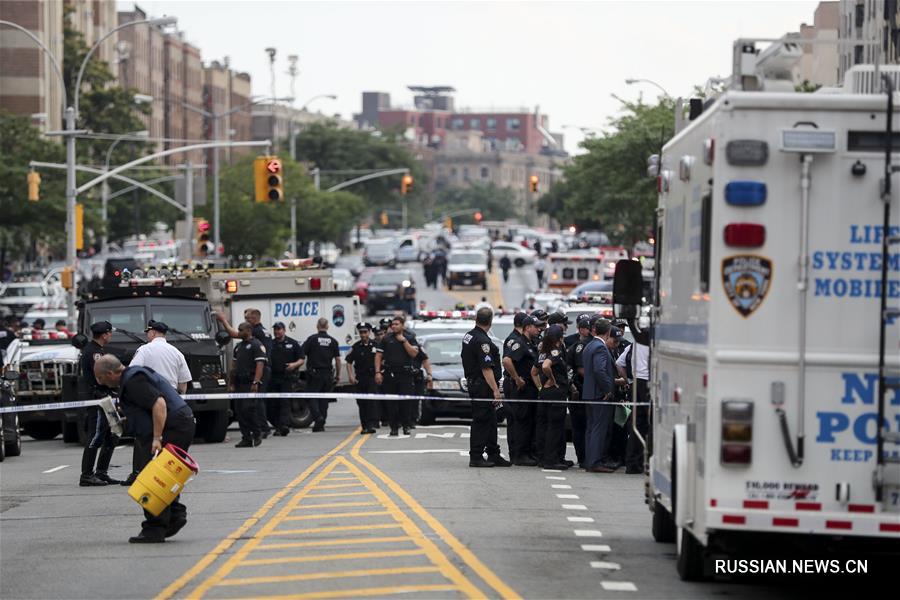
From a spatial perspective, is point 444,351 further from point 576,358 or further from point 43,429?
point 576,358

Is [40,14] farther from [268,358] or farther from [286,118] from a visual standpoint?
[286,118]

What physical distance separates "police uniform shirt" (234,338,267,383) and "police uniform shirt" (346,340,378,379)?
8.01 ft

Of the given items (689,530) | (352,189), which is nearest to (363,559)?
(689,530)

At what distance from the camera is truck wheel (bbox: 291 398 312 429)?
97.8ft

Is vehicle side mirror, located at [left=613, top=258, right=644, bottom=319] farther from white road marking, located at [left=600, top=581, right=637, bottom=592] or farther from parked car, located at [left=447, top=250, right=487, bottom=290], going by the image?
parked car, located at [left=447, top=250, right=487, bottom=290]

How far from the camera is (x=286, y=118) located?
179 meters

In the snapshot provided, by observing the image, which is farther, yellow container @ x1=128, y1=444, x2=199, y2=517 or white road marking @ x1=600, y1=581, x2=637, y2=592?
yellow container @ x1=128, y1=444, x2=199, y2=517

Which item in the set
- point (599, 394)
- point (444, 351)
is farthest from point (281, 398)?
point (599, 394)

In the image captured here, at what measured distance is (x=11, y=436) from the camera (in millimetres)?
25250

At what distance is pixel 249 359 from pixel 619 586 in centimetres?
1475

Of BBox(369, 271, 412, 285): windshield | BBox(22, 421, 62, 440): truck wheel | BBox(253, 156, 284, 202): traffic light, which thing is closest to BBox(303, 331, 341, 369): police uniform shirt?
BBox(22, 421, 62, 440): truck wheel

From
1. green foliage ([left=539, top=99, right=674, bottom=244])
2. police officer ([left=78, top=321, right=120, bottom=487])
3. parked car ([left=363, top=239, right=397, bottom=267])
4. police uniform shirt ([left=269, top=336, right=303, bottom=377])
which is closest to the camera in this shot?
police officer ([left=78, top=321, right=120, bottom=487])
